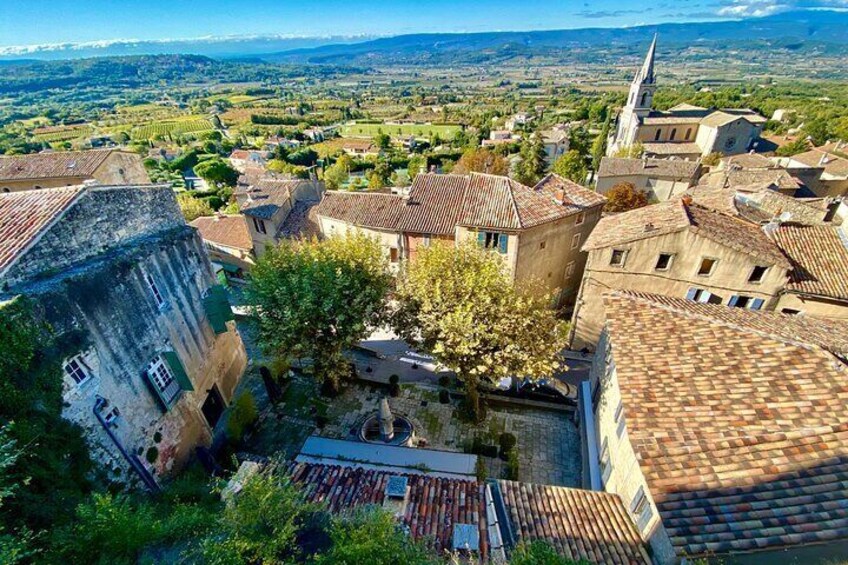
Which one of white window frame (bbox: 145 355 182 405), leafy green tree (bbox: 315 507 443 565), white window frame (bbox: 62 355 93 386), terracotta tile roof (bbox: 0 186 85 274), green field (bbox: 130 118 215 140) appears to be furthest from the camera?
green field (bbox: 130 118 215 140)

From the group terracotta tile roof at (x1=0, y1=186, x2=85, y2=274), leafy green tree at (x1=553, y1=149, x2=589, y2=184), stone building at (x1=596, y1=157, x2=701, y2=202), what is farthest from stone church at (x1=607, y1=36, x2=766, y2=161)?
terracotta tile roof at (x1=0, y1=186, x2=85, y2=274)

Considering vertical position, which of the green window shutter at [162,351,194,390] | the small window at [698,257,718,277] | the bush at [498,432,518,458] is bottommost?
the bush at [498,432,518,458]

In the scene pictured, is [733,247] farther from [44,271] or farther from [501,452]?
[44,271]

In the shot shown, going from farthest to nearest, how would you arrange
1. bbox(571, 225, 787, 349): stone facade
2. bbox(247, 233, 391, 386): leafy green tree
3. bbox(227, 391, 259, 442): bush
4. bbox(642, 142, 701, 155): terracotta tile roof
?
1. bbox(642, 142, 701, 155): terracotta tile roof
2. bbox(571, 225, 787, 349): stone facade
3. bbox(227, 391, 259, 442): bush
4. bbox(247, 233, 391, 386): leafy green tree

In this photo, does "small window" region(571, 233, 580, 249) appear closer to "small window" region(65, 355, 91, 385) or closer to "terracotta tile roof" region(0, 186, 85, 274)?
"terracotta tile roof" region(0, 186, 85, 274)

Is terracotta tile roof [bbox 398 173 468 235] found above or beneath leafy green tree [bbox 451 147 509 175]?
above

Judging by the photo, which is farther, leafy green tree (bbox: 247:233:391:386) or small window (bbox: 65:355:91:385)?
leafy green tree (bbox: 247:233:391:386)

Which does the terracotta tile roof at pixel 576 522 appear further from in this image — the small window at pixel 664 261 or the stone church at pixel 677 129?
the stone church at pixel 677 129
